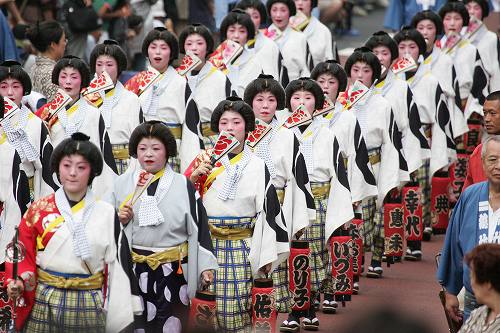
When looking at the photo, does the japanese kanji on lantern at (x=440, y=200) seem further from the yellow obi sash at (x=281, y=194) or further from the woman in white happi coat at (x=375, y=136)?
the yellow obi sash at (x=281, y=194)

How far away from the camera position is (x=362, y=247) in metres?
13.2

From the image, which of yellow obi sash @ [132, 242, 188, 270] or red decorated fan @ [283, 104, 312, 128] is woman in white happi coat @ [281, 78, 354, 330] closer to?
red decorated fan @ [283, 104, 312, 128]

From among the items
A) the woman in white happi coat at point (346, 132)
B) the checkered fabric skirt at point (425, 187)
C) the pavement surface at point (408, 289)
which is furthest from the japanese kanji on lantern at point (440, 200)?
the woman in white happi coat at point (346, 132)

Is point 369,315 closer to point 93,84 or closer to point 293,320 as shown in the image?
point 293,320

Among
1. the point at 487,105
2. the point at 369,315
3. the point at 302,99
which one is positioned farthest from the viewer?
the point at 302,99

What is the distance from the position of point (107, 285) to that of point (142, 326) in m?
0.79

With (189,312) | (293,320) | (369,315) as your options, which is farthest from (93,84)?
(369,315)

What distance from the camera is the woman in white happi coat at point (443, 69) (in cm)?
1642

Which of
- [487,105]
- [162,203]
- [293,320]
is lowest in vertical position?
[293,320]

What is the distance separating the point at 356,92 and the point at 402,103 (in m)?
1.19

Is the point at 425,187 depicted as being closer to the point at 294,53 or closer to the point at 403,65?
the point at 403,65

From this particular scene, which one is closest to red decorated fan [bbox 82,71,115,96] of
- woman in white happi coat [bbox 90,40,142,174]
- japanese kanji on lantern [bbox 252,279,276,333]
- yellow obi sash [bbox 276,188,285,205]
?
woman in white happi coat [bbox 90,40,142,174]

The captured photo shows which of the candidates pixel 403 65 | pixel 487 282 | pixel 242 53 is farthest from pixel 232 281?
pixel 242 53

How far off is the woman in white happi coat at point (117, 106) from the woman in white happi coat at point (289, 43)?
384 cm
